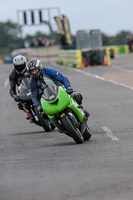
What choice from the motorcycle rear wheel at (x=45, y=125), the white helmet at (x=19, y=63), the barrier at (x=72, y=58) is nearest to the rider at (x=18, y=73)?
the white helmet at (x=19, y=63)

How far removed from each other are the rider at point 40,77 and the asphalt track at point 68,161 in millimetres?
794

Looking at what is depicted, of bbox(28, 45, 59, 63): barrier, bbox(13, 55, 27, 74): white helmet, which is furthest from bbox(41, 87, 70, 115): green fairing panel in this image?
bbox(28, 45, 59, 63): barrier

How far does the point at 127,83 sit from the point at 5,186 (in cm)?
1849

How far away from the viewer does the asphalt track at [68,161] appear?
6824 mm

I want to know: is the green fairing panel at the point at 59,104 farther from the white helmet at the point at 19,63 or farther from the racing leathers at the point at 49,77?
the white helmet at the point at 19,63

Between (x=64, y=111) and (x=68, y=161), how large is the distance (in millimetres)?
1732

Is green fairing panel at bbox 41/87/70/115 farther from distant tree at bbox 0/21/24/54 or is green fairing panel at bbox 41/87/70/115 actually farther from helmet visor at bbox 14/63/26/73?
distant tree at bbox 0/21/24/54

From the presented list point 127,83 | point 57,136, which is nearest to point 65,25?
point 127,83

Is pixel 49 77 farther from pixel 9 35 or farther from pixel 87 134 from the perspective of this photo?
pixel 9 35

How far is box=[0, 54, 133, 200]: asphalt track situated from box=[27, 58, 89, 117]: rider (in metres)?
0.79

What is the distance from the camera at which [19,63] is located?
542 inches

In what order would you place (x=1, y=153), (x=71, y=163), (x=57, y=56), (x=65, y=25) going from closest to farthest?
(x=71, y=163) < (x=1, y=153) < (x=57, y=56) < (x=65, y=25)

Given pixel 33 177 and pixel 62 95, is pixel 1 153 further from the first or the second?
pixel 33 177

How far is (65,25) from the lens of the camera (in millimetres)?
62844
